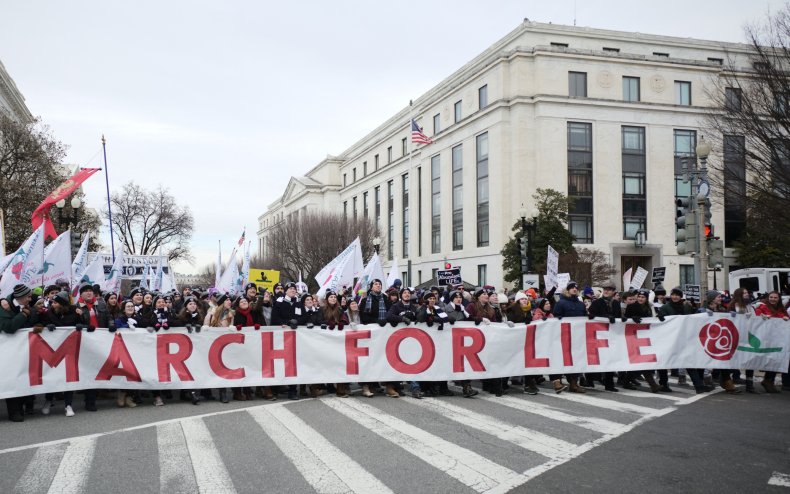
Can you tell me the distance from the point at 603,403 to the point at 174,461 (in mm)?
6569

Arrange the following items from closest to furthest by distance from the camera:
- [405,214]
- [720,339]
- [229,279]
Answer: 1. [720,339]
2. [229,279]
3. [405,214]

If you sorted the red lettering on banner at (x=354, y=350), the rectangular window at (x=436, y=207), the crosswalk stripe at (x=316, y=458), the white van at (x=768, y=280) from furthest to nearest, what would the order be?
the rectangular window at (x=436, y=207) → the white van at (x=768, y=280) → the red lettering on banner at (x=354, y=350) → the crosswalk stripe at (x=316, y=458)

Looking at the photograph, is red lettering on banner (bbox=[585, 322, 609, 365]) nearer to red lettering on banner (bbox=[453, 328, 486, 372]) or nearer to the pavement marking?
red lettering on banner (bbox=[453, 328, 486, 372])

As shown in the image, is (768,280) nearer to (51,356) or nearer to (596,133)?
(596,133)

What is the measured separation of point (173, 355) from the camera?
10.8m

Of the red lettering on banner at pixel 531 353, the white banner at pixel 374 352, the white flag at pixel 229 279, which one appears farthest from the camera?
the white flag at pixel 229 279

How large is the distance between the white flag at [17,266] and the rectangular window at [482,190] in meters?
42.1

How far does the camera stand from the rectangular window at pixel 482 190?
52094 mm

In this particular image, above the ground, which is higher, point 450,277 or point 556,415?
point 450,277

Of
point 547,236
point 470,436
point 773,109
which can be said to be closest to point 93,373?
point 470,436

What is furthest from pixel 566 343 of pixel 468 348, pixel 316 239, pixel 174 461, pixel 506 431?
pixel 316 239

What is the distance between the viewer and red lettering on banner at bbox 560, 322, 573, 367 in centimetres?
1185

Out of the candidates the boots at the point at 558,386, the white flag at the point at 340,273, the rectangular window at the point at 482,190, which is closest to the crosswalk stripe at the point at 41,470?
the boots at the point at 558,386

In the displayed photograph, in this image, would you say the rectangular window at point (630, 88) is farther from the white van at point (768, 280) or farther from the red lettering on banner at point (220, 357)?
the red lettering on banner at point (220, 357)
